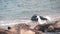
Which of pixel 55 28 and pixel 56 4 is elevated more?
pixel 56 4

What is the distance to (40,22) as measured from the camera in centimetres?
159

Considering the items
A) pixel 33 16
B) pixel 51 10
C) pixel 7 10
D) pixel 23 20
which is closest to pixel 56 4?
pixel 51 10

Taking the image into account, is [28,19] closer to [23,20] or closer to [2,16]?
[23,20]

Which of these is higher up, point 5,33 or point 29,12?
point 29,12

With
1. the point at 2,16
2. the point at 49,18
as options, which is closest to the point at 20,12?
the point at 2,16

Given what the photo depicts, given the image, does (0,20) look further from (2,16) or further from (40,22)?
(40,22)

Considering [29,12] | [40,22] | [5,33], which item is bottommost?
[5,33]

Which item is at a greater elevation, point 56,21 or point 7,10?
point 7,10

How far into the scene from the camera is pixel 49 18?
159 cm

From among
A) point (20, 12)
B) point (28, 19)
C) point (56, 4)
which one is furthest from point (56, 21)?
point (20, 12)

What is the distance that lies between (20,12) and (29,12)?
101 mm

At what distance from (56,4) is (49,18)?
176mm

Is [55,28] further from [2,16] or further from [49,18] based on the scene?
[2,16]

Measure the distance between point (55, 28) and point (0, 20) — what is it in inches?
24.3
